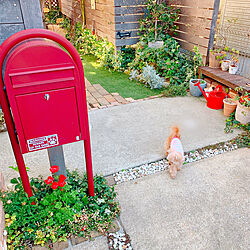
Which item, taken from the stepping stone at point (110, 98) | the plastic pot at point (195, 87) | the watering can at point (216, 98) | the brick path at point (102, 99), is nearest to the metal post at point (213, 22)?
the plastic pot at point (195, 87)

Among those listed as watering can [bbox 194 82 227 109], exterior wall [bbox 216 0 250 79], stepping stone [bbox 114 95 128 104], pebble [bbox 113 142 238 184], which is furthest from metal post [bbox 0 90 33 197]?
exterior wall [bbox 216 0 250 79]

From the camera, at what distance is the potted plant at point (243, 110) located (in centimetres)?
385

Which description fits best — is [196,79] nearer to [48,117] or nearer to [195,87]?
[195,87]

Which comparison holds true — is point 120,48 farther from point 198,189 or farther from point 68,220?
point 68,220

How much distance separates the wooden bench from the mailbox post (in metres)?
3.34

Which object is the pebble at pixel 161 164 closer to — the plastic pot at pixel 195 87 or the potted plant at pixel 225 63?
the plastic pot at pixel 195 87

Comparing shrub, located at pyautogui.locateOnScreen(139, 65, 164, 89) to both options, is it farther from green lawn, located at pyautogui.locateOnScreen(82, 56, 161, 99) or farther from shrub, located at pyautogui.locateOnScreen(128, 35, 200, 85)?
shrub, located at pyautogui.locateOnScreen(128, 35, 200, 85)

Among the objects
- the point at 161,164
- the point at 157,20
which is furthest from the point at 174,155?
the point at 157,20

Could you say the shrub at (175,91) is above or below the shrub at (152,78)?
below

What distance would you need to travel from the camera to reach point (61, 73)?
1.76m

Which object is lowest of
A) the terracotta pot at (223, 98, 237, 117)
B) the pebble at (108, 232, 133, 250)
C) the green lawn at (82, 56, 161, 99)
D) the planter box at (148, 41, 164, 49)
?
the pebble at (108, 232, 133, 250)

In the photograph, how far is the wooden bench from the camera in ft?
14.2

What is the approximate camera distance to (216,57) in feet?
16.7

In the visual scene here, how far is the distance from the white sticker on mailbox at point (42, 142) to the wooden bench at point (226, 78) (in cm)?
348
